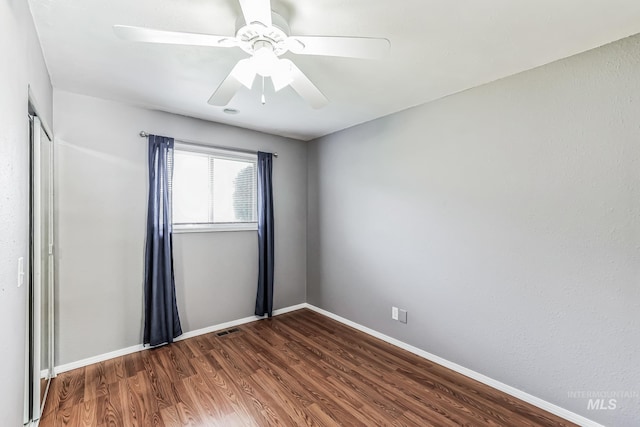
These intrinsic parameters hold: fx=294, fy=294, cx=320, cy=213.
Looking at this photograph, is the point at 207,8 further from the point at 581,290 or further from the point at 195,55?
the point at 581,290

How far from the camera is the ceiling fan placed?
4.17ft

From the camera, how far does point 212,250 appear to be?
3.35 meters

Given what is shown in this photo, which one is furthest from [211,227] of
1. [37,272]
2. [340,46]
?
[340,46]

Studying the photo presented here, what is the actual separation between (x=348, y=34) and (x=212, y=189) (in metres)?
2.33

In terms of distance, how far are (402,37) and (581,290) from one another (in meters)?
1.95

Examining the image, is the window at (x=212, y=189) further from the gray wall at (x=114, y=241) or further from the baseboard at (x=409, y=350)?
the baseboard at (x=409, y=350)

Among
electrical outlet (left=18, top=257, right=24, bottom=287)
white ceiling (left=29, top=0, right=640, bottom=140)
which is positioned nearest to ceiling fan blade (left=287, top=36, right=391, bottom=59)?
white ceiling (left=29, top=0, right=640, bottom=140)

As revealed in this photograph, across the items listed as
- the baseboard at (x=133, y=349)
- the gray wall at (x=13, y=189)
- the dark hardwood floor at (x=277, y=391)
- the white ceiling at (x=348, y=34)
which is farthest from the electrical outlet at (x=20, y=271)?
the baseboard at (x=133, y=349)

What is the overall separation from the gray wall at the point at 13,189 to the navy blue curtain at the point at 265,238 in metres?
2.23

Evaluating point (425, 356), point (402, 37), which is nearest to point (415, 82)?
point (402, 37)

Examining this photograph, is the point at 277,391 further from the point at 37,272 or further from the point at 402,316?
the point at 37,272

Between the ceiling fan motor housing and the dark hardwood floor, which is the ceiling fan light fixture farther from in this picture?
the dark hardwood floor

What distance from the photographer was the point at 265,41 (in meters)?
1.44

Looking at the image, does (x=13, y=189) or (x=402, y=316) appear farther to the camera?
(x=402, y=316)
